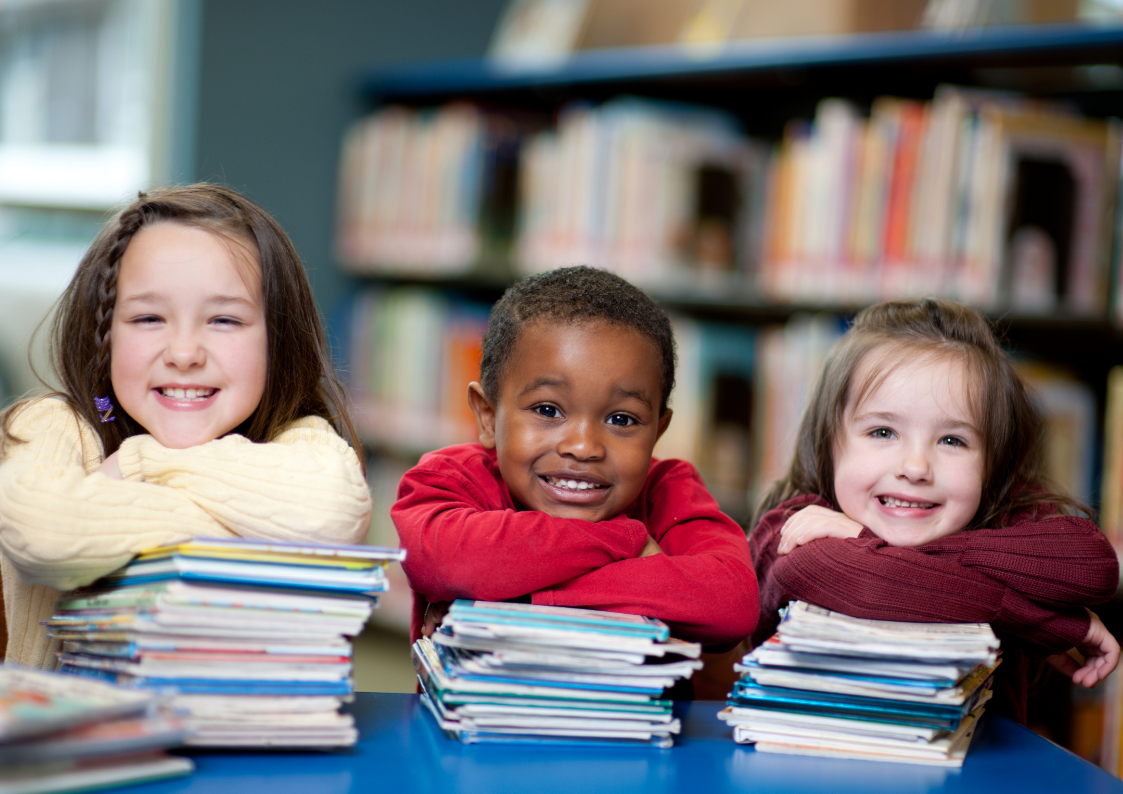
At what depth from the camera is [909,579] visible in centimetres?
113

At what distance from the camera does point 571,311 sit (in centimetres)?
126

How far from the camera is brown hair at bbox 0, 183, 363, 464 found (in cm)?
125

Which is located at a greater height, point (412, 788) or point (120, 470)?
point (120, 470)

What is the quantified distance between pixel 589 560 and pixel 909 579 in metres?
0.33

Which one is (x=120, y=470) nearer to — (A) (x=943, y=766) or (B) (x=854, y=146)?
(A) (x=943, y=766)

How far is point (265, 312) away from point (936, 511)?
0.80m

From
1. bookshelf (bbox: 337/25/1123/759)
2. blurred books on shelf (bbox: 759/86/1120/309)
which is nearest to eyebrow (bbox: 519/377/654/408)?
bookshelf (bbox: 337/25/1123/759)

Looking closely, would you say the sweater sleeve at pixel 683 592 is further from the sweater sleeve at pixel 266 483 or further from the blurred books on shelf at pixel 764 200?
the blurred books on shelf at pixel 764 200

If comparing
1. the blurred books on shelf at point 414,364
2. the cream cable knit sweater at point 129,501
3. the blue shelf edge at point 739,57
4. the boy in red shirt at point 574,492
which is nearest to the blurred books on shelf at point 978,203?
the blue shelf edge at point 739,57

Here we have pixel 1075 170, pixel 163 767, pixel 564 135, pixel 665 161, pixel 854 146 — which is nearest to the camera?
pixel 163 767

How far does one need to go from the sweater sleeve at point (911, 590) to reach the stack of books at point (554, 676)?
0.17 meters

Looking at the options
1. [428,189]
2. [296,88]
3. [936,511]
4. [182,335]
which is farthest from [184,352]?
[296,88]

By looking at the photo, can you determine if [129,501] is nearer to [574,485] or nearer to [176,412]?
[176,412]

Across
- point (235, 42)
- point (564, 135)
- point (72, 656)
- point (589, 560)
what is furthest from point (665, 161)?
point (72, 656)
